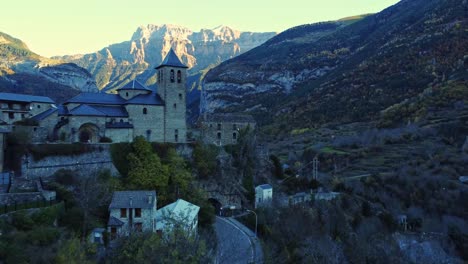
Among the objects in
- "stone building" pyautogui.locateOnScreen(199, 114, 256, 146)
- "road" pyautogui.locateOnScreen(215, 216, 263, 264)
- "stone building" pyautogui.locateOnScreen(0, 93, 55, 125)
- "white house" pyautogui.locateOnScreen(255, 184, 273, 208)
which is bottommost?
"road" pyautogui.locateOnScreen(215, 216, 263, 264)

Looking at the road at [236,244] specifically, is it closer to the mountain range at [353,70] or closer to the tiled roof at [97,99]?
the tiled roof at [97,99]

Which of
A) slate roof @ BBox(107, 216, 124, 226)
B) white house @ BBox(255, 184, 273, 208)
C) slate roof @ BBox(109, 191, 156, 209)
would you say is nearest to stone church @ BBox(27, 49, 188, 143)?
slate roof @ BBox(109, 191, 156, 209)

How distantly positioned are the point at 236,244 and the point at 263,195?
1378cm

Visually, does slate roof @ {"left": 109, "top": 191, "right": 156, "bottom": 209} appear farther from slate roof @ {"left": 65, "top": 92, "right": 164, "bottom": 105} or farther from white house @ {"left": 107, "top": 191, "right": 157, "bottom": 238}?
slate roof @ {"left": 65, "top": 92, "right": 164, "bottom": 105}

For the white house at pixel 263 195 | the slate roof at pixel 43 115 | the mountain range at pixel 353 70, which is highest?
the mountain range at pixel 353 70

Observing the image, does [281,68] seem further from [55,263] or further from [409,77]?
[55,263]

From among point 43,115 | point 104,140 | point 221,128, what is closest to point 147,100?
point 104,140

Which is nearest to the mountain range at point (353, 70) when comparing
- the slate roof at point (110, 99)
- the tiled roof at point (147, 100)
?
the tiled roof at point (147, 100)

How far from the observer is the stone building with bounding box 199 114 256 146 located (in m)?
54.1

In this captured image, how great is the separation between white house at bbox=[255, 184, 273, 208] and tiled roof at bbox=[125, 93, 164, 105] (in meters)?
14.6

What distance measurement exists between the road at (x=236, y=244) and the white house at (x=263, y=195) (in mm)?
5292

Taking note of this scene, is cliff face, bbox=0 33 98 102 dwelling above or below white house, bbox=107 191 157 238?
above

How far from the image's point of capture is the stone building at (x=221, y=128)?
5412 centimetres

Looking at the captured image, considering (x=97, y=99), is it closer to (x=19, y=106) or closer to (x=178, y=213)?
(x=19, y=106)
